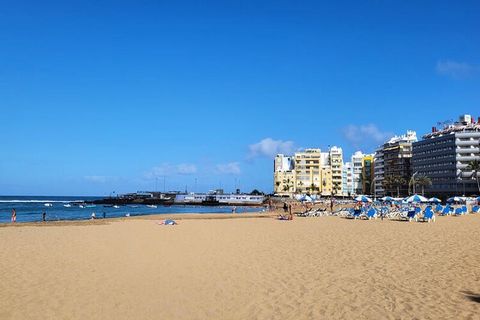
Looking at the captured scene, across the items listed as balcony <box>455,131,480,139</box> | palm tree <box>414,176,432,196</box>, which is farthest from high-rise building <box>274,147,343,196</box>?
balcony <box>455,131,480,139</box>

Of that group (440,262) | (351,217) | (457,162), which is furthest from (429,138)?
(440,262)

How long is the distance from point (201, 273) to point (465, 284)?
636cm

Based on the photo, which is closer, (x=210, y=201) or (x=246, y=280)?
(x=246, y=280)

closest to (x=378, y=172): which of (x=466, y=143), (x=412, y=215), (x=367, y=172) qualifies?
(x=367, y=172)

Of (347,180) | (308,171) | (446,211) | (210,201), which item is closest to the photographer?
(446,211)

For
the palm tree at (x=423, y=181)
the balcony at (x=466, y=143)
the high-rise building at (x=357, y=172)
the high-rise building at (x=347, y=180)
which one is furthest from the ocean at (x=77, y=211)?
the high-rise building at (x=357, y=172)

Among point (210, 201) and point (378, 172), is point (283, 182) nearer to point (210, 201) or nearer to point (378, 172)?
point (378, 172)

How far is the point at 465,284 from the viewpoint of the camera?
9.45 metres

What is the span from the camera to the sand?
7879 mm

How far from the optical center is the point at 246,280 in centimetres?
1044

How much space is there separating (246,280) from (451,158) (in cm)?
11092

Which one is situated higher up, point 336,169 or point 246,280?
point 336,169

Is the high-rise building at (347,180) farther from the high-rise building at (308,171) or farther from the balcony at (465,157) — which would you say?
the balcony at (465,157)

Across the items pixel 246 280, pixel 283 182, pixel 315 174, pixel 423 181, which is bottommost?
pixel 246 280
